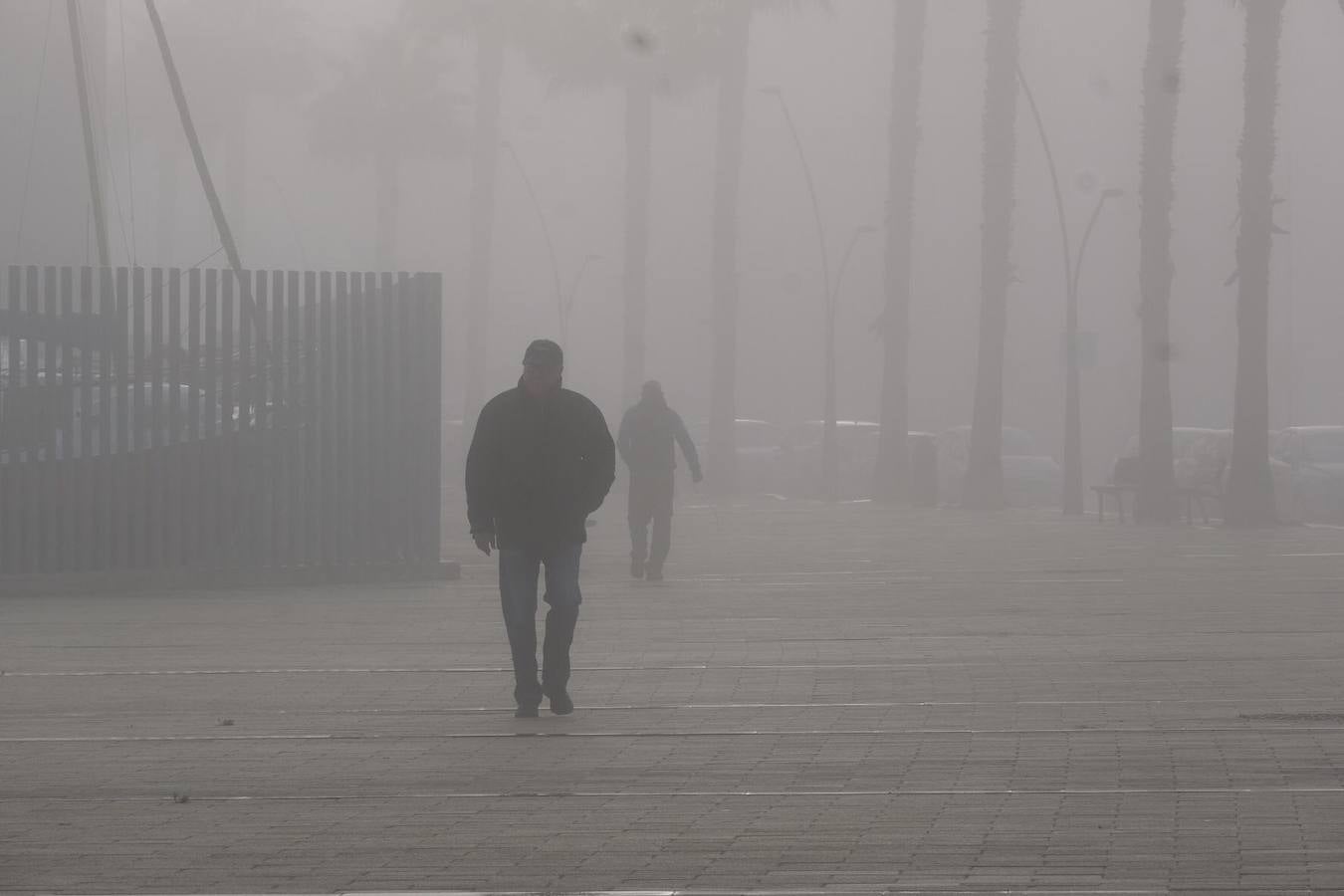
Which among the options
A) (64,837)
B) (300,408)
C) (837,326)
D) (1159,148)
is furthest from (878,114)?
(64,837)

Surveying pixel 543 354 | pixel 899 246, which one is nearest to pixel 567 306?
pixel 899 246

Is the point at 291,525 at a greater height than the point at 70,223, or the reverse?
the point at 70,223

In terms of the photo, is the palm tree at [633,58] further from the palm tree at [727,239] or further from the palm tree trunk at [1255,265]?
the palm tree trunk at [1255,265]

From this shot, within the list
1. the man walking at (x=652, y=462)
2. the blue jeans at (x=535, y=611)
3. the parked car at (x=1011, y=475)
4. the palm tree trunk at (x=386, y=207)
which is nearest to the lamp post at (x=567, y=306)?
the palm tree trunk at (x=386, y=207)

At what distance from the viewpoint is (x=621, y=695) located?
35.6ft

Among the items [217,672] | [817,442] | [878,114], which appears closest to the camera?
[217,672]

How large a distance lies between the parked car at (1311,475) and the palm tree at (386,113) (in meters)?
26.3

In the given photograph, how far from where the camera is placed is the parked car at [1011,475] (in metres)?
45.0

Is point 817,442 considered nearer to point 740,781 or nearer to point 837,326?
point 837,326

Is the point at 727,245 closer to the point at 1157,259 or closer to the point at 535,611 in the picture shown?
the point at 1157,259

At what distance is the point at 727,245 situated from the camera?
159 ft

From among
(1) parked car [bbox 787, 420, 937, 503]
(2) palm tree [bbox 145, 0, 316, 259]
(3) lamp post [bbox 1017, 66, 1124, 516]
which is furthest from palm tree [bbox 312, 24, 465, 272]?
(3) lamp post [bbox 1017, 66, 1124, 516]

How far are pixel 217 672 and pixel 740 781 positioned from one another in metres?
4.87

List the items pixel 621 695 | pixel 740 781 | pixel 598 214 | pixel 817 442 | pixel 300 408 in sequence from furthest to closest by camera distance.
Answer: pixel 598 214 < pixel 817 442 < pixel 300 408 < pixel 621 695 < pixel 740 781
